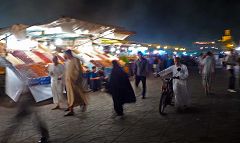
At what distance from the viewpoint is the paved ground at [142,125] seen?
7.45 metres

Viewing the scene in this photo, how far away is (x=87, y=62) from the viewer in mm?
18359

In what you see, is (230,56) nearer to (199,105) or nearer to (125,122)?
(199,105)

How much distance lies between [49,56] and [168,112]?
7.58 metres

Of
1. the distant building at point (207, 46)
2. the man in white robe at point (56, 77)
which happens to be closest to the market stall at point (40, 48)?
the man in white robe at point (56, 77)

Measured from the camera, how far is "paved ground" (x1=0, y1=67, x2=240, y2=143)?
24.4 feet

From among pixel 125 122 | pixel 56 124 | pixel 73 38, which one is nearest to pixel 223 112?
pixel 125 122

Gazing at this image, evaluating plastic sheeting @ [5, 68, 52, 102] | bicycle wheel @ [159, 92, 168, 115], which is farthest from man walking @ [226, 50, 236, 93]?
plastic sheeting @ [5, 68, 52, 102]

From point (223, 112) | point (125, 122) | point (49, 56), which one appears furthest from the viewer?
point (49, 56)

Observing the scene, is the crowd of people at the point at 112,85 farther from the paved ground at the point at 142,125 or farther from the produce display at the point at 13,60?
the produce display at the point at 13,60

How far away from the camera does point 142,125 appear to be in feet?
28.9

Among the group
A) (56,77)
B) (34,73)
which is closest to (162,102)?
(56,77)

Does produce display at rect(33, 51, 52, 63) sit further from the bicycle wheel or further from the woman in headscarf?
the bicycle wheel

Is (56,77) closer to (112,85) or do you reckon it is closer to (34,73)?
(34,73)

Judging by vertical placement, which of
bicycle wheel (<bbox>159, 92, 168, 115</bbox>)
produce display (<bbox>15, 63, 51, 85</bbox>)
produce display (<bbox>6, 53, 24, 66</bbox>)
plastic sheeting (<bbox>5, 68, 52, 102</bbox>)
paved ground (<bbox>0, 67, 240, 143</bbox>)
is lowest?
paved ground (<bbox>0, 67, 240, 143</bbox>)
